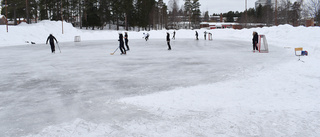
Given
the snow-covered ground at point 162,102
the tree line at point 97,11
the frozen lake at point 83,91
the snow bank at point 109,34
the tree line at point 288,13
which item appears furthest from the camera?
the tree line at point 97,11

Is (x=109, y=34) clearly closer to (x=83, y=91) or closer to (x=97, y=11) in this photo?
(x=97, y=11)

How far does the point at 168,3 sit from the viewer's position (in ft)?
338

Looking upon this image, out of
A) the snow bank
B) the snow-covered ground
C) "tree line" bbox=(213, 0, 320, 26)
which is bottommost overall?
the snow-covered ground

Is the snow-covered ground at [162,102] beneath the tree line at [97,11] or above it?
beneath

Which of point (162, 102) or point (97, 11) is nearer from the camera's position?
point (162, 102)

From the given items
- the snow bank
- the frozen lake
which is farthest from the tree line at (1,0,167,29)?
the frozen lake

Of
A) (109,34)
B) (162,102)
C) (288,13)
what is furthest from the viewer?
(288,13)

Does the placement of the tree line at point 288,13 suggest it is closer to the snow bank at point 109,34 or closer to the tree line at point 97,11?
the snow bank at point 109,34

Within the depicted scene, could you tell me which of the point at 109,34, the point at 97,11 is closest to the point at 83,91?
the point at 109,34

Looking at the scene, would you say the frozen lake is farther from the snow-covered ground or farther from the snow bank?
the snow bank

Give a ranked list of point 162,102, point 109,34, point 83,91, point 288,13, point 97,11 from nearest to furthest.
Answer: point 162,102 → point 83,91 → point 109,34 → point 97,11 → point 288,13

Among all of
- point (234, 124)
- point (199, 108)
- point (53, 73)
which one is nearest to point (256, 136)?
point (234, 124)

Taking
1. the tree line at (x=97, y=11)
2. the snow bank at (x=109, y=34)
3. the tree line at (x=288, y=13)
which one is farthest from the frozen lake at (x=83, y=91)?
the tree line at (x=97, y=11)

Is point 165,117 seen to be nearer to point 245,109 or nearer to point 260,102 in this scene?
point 245,109
